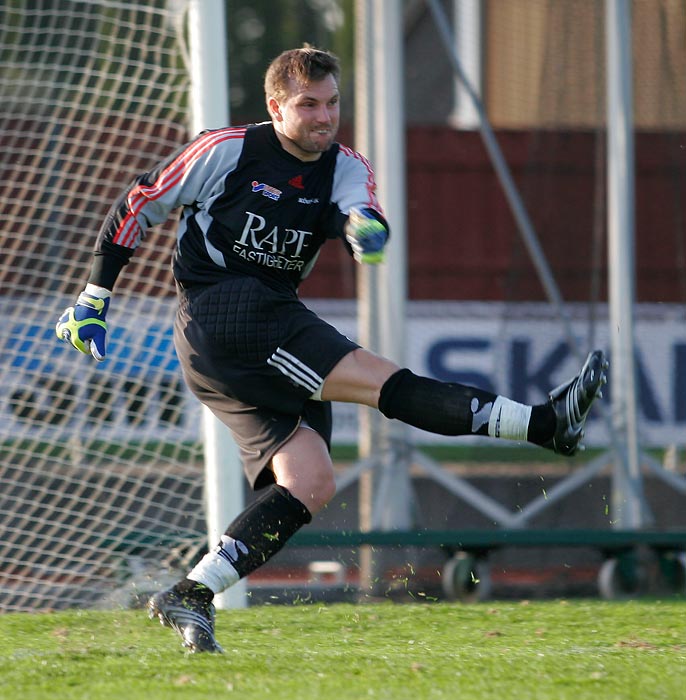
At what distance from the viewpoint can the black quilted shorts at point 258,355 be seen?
3.73 m

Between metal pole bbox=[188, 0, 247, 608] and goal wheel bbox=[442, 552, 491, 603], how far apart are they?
67.7 inches

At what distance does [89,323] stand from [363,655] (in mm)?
1293

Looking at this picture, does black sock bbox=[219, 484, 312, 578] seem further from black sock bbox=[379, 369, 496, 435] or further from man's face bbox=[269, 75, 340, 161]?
man's face bbox=[269, 75, 340, 161]

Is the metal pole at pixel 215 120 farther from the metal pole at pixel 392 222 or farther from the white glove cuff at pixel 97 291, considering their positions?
the metal pole at pixel 392 222

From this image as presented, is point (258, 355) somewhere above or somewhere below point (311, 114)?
below

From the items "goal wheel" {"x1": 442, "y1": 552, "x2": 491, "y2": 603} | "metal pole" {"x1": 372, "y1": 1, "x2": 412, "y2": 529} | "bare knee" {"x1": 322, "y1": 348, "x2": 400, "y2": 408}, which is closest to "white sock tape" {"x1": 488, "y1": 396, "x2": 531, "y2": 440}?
"bare knee" {"x1": 322, "y1": 348, "x2": 400, "y2": 408}

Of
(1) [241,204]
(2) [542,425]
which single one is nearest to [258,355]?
(1) [241,204]

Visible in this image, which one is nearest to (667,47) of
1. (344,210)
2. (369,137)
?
(369,137)

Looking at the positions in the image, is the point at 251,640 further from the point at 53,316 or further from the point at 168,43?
the point at 168,43

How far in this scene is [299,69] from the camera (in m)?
3.79

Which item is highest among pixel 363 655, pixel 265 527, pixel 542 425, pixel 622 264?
pixel 622 264

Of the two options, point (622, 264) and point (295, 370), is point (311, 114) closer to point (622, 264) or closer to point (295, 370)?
point (295, 370)

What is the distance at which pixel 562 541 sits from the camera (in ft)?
21.6

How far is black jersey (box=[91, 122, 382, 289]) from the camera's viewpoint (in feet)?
12.6
